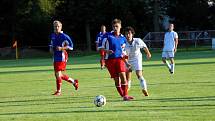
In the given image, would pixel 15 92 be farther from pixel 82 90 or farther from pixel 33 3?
pixel 33 3

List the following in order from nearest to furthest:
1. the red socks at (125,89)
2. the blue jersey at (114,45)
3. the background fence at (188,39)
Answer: the red socks at (125,89), the blue jersey at (114,45), the background fence at (188,39)

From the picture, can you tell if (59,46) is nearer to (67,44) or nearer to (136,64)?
(67,44)

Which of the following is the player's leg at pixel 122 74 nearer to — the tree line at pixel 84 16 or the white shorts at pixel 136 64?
the white shorts at pixel 136 64

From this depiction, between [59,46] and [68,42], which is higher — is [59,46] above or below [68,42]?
below

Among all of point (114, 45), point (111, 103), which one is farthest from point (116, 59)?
point (111, 103)

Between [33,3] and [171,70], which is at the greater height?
[33,3]

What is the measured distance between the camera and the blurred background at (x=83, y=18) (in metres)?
66.1

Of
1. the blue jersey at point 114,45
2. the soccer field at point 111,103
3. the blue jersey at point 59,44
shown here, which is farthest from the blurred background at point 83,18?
the blue jersey at point 114,45

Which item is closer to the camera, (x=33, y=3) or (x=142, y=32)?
(x=33, y=3)

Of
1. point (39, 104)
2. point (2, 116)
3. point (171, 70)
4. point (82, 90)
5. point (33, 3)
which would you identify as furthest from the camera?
point (33, 3)

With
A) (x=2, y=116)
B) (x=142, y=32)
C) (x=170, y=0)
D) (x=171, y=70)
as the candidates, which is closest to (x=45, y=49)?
(x=142, y=32)

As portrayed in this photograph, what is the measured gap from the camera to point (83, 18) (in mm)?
68125

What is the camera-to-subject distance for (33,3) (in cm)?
6681

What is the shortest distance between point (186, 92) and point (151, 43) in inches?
1797
